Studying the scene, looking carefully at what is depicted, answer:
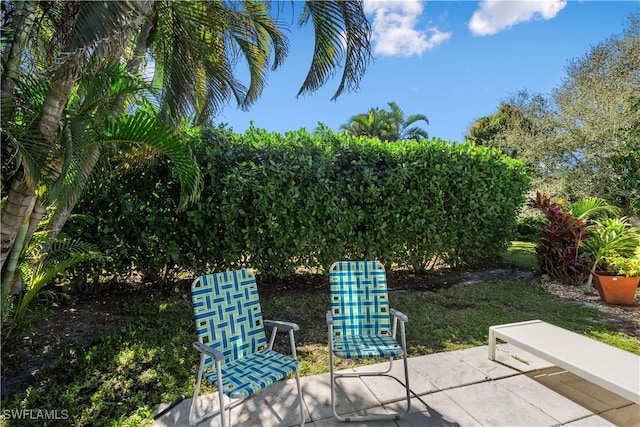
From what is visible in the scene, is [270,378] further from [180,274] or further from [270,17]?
[270,17]

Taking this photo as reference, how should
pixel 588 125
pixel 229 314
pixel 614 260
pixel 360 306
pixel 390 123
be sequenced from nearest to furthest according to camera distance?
1. pixel 229 314
2. pixel 360 306
3. pixel 614 260
4. pixel 588 125
5. pixel 390 123

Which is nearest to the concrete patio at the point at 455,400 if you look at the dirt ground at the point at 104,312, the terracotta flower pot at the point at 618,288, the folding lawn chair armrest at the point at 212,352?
the folding lawn chair armrest at the point at 212,352

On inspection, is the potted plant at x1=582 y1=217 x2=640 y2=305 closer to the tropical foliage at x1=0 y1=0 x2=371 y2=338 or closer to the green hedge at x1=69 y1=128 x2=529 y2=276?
the green hedge at x1=69 y1=128 x2=529 y2=276

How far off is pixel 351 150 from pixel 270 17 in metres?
2.60

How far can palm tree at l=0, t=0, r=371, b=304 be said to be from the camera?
267 centimetres

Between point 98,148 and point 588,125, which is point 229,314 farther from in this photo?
point 588,125

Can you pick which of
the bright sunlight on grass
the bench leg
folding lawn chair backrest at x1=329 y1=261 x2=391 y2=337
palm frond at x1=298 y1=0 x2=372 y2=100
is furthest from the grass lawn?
palm frond at x1=298 y1=0 x2=372 y2=100

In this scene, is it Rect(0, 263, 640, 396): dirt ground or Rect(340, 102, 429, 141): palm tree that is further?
Rect(340, 102, 429, 141): palm tree

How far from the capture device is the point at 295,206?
18.2 ft

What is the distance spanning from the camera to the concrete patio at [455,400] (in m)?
2.60

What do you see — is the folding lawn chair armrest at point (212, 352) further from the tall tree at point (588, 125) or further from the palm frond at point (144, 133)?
the tall tree at point (588, 125)

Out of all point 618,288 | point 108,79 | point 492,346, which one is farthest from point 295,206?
point 618,288

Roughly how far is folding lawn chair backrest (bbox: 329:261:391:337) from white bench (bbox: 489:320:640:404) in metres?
1.25

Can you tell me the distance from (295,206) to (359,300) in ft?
8.13
